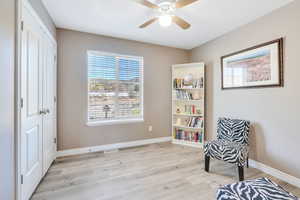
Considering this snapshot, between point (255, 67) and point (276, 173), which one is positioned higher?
point (255, 67)

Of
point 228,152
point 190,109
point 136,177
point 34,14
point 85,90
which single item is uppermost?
point 34,14

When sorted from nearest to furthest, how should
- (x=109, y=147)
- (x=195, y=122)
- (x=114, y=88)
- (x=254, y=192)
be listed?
(x=254, y=192) < (x=109, y=147) < (x=114, y=88) < (x=195, y=122)

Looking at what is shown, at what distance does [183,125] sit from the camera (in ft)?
12.4

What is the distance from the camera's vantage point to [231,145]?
2.26 meters

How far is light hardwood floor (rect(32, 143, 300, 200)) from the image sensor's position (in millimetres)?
1807

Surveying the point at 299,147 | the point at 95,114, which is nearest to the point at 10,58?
the point at 95,114

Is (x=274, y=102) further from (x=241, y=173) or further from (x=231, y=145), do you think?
(x=241, y=173)

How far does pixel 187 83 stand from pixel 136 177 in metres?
2.48

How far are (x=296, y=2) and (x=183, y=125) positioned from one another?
2.87 meters

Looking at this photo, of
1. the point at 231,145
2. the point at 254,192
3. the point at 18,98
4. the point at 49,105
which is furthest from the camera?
the point at 49,105

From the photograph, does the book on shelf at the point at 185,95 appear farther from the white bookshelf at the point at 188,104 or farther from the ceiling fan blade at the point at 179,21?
the ceiling fan blade at the point at 179,21

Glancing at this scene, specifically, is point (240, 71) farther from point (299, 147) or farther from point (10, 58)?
point (10, 58)

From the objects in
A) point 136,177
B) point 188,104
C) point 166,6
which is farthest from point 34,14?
point 188,104

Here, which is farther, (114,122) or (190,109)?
(190,109)
